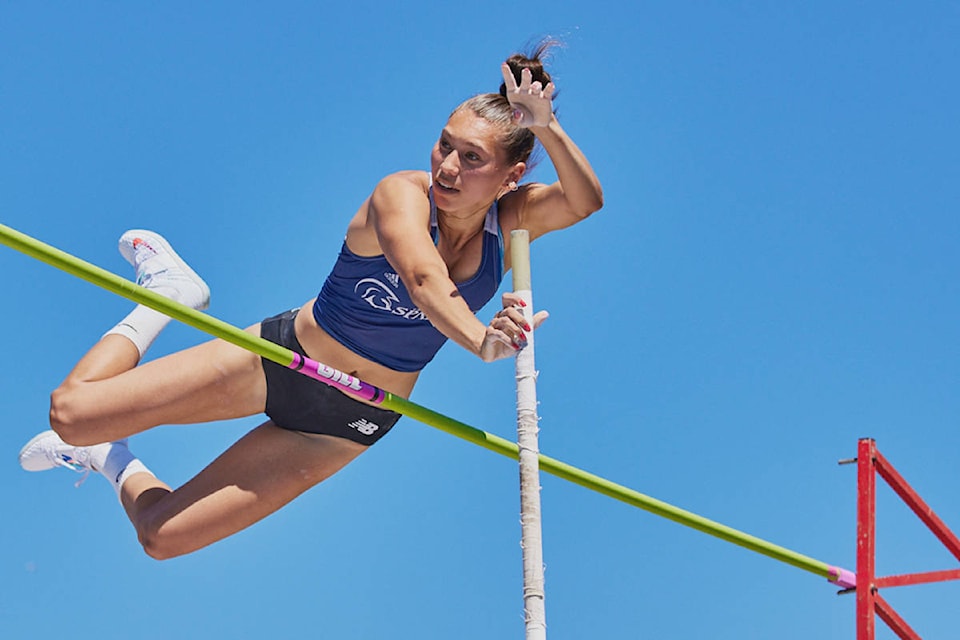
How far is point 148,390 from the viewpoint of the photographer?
596 centimetres

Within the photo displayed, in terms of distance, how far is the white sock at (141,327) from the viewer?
249 inches

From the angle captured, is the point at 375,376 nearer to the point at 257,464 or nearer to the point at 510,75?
the point at 257,464

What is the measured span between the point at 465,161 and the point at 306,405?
58.4 inches

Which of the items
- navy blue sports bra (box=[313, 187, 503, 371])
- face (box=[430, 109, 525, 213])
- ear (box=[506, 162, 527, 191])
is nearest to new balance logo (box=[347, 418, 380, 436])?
navy blue sports bra (box=[313, 187, 503, 371])

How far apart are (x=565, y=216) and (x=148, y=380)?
6.85ft

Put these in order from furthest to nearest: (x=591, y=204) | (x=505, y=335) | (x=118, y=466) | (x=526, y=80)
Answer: (x=118, y=466) < (x=591, y=204) < (x=526, y=80) < (x=505, y=335)

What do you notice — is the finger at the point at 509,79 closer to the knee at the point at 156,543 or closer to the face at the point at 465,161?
the face at the point at 465,161

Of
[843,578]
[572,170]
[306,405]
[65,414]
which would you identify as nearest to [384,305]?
[306,405]

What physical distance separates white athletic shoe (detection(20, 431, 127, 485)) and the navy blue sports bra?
1749mm

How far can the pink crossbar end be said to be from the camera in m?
7.63

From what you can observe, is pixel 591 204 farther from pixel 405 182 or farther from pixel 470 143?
pixel 405 182

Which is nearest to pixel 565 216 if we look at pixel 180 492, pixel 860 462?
pixel 180 492

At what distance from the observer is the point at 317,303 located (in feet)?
20.2

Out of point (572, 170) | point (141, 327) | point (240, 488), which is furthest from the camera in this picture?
point (141, 327)
